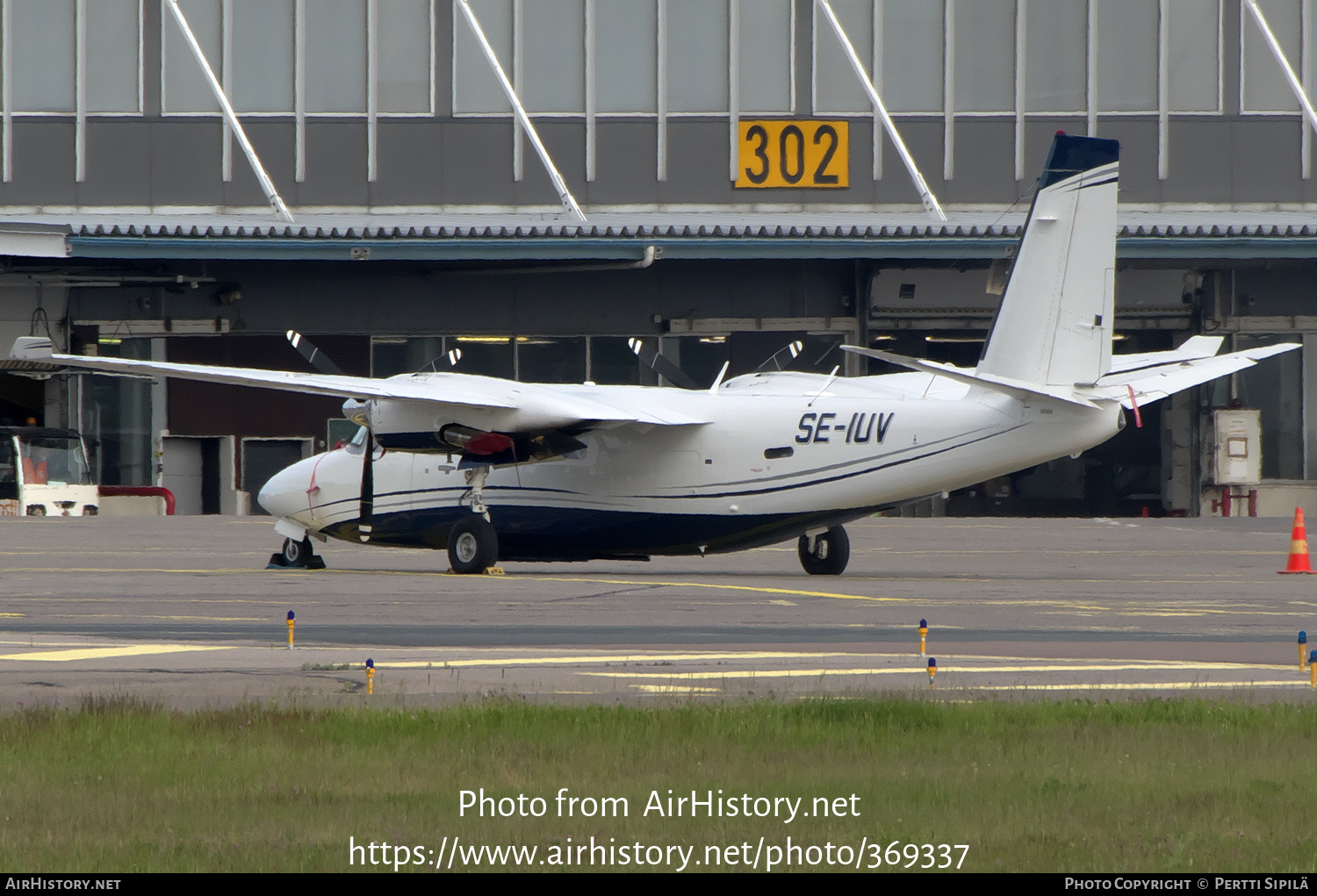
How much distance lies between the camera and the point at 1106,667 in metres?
13.4

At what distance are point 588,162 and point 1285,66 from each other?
1786 centimetres

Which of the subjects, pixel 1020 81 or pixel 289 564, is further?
pixel 1020 81

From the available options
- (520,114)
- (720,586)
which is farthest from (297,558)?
(520,114)

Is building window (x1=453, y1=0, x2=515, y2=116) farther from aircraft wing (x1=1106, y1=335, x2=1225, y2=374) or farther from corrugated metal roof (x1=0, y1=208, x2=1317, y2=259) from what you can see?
aircraft wing (x1=1106, y1=335, x2=1225, y2=374)

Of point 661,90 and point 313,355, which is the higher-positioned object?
point 661,90

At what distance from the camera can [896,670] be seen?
13.1 metres

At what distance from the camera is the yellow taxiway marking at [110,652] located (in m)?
13.6

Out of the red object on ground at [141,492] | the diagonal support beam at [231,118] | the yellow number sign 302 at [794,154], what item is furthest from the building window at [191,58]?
the yellow number sign 302 at [794,154]

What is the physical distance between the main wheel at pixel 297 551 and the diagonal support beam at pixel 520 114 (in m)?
17.5

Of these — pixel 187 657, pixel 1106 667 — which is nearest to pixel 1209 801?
pixel 1106 667

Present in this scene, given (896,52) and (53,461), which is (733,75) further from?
(53,461)

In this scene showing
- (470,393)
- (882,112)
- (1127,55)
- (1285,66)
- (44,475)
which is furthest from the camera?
(1127,55)

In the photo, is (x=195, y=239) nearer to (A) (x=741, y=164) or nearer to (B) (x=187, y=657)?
(A) (x=741, y=164)

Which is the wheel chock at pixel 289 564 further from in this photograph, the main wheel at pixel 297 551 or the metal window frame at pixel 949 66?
the metal window frame at pixel 949 66
